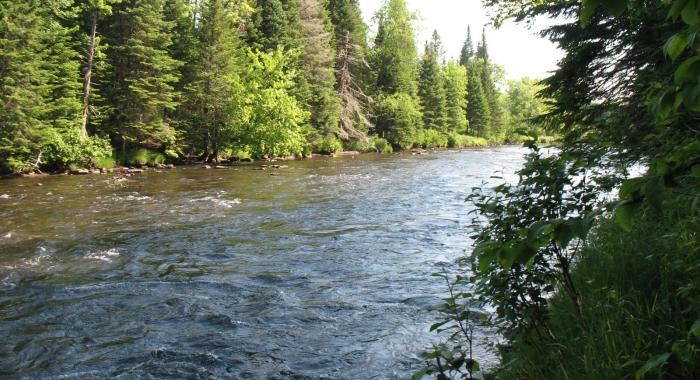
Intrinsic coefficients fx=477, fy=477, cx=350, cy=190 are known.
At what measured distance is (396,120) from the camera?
4866 centimetres

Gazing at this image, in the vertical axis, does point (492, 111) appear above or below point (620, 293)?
above

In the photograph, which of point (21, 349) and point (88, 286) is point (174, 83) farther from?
point (21, 349)

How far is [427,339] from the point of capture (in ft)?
17.2

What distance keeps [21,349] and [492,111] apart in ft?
259

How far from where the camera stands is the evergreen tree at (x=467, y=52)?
310 ft

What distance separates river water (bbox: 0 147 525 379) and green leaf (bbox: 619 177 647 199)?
3.59 meters

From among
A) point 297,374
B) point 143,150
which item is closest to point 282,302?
point 297,374

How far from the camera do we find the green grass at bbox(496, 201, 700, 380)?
8.12 ft

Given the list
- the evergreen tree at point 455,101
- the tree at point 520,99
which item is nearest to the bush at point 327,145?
the evergreen tree at point 455,101

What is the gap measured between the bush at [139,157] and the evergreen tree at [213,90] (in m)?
3.29

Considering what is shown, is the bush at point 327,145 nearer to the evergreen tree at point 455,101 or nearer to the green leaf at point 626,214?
the evergreen tree at point 455,101

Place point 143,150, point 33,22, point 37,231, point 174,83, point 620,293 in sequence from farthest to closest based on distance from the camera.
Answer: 1. point 174,83
2. point 143,150
3. point 33,22
4. point 37,231
5. point 620,293

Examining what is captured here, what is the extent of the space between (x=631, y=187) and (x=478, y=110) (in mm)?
74732

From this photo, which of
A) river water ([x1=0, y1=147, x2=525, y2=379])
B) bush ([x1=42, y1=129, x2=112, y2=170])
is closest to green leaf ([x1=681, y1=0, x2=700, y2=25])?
river water ([x1=0, y1=147, x2=525, y2=379])
